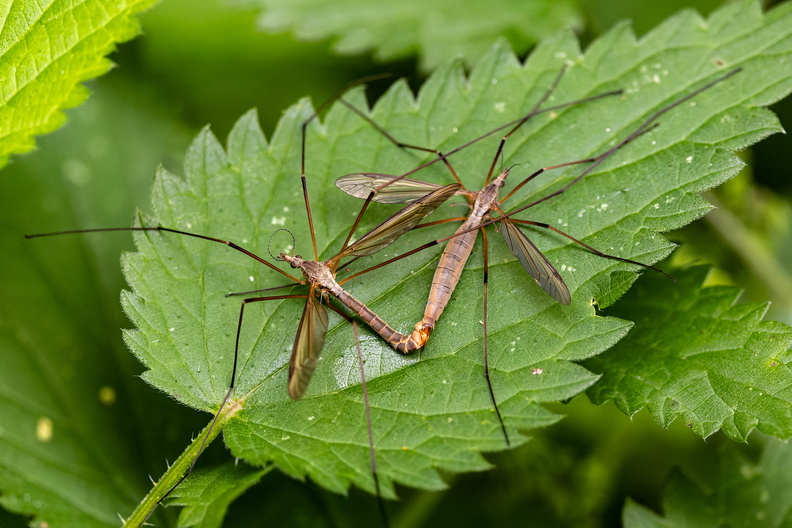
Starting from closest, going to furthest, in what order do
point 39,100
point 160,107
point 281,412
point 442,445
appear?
point 442,445, point 281,412, point 39,100, point 160,107

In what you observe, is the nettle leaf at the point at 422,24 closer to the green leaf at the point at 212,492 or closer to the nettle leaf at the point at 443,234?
the nettle leaf at the point at 443,234

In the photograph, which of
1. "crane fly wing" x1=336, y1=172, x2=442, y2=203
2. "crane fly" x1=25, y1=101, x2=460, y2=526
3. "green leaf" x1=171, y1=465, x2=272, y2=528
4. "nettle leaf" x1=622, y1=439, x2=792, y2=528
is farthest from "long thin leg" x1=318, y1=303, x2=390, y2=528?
"nettle leaf" x1=622, y1=439, x2=792, y2=528

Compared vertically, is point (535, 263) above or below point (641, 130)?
below

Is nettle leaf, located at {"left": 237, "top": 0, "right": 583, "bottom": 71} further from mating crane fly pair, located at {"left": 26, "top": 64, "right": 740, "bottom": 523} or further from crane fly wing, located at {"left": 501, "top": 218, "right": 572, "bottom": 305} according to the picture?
crane fly wing, located at {"left": 501, "top": 218, "right": 572, "bottom": 305}

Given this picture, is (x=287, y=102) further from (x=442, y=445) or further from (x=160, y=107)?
(x=442, y=445)

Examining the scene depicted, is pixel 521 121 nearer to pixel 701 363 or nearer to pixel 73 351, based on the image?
pixel 701 363

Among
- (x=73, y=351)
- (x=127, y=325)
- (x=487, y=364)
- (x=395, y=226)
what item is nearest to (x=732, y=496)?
(x=487, y=364)

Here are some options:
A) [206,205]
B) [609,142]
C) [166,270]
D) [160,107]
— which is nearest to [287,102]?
[160,107]
